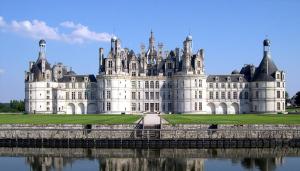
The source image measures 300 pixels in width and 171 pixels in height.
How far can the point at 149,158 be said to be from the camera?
3881cm

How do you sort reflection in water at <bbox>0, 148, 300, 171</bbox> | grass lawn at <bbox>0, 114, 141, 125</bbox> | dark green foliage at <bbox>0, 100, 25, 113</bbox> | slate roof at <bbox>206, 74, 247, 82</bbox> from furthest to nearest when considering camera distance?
dark green foliage at <bbox>0, 100, 25, 113</bbox> < slate roof at <bbox>206, 74, 247, 82</bbox> < grass lawn at <bbox>0, 114, 141, 125</bbox> < reflection in water at <bbox>0, 148, 300, 171</bbox>

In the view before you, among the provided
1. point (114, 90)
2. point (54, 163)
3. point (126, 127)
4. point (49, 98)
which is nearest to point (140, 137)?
point (126, 127)

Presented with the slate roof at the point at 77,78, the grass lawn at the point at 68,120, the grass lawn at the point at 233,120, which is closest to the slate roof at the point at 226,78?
the slate roof at the point at 77,78

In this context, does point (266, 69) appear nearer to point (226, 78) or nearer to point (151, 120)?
point (226, 78)

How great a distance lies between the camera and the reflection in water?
35.2m

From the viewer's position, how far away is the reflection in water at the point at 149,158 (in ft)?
116

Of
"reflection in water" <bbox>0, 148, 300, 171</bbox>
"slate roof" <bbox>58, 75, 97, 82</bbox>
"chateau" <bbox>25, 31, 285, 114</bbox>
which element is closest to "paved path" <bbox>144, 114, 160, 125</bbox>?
"reflection in water" <bbox>0, 148, 300, 171</bbox>

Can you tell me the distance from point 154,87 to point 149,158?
5375 centimetres

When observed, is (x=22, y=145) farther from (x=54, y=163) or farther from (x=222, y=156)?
(x=222, y=156)

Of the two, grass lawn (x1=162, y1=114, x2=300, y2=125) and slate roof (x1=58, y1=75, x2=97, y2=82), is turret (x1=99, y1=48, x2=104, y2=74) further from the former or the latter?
A: grass lawn (x1=162, y1=114, x2=300, y2=125)

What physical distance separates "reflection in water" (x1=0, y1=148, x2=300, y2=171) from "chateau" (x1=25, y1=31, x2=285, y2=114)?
4564 cm

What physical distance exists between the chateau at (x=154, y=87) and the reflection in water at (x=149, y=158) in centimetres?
4564

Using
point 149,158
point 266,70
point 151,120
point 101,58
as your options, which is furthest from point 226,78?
point 149,158

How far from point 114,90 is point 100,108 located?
4.21 metres
